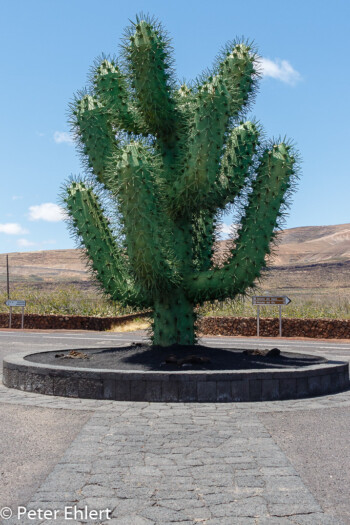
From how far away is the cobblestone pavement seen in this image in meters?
3.59

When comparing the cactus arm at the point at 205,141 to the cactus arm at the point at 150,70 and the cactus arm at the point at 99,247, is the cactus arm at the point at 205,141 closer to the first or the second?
the cactus arm at the point at 150,70

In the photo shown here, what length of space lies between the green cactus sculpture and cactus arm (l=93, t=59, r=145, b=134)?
0.06ft

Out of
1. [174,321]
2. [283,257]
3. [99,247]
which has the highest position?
[283,257]

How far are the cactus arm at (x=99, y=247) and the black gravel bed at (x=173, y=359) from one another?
938 mm

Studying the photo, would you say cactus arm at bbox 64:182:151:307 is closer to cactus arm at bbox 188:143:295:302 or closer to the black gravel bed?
the black gravel bed

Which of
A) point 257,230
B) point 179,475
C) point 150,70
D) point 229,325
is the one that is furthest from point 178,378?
point 229,325

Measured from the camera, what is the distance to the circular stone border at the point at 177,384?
7348mm

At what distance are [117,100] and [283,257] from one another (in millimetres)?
103980

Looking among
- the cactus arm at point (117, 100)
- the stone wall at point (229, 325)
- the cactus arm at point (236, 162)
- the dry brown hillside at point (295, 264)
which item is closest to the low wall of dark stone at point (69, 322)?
the stone wall at point (229, 325)

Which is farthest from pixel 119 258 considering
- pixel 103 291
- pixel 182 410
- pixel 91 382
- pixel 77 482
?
pixel 77 482

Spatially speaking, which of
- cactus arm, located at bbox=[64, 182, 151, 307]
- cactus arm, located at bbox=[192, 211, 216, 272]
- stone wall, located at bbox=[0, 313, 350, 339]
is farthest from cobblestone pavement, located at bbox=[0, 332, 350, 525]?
stone wall, located at bbox=[0, 313, 350, 339]

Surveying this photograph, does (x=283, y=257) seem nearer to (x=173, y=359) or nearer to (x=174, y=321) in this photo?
(x=174, y=321)

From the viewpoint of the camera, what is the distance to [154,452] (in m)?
4.96

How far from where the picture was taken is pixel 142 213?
8047 mm
